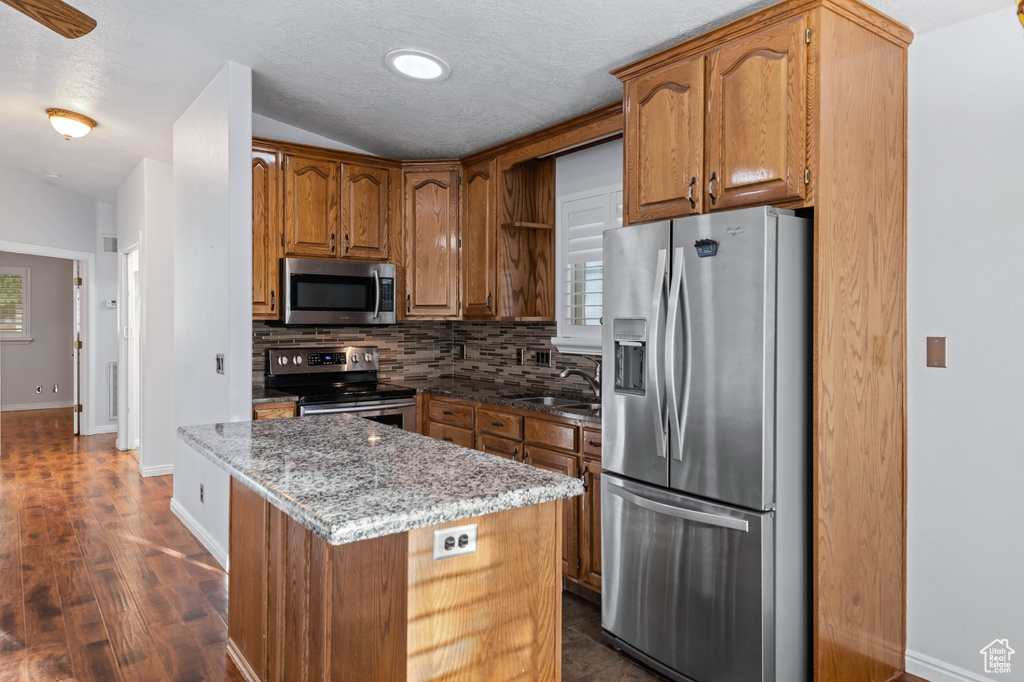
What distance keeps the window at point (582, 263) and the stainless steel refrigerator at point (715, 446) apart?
112cm

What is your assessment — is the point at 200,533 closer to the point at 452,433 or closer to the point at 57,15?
the point at 452,433

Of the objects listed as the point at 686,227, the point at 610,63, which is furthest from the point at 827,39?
the point at 610,63

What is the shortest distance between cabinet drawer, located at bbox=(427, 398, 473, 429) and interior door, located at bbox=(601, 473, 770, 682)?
1302 millimetres

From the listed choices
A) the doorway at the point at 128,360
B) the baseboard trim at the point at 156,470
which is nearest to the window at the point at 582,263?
the baseboard trim at the point at 156,470

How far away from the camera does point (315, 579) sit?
1690 mm

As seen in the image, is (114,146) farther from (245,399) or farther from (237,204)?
(245,399)

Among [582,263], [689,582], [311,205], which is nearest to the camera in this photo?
[689,582]

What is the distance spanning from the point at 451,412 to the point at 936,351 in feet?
8.13

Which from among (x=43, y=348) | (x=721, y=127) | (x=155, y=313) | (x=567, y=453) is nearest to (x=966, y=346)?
(x=721, y=127)

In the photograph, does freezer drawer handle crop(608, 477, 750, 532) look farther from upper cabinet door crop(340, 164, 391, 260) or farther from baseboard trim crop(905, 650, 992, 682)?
upper cabinet door crop(340, 164, 391, 260)

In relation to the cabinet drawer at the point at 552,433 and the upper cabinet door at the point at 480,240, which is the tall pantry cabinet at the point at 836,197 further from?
the upper cabinet door at the point at 480,240

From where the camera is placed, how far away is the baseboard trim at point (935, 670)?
2248 mm

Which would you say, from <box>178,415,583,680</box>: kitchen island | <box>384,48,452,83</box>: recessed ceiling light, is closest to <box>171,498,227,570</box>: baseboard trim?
<box>178,415,583,680</box>: kitchen island

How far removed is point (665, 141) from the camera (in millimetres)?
2482
